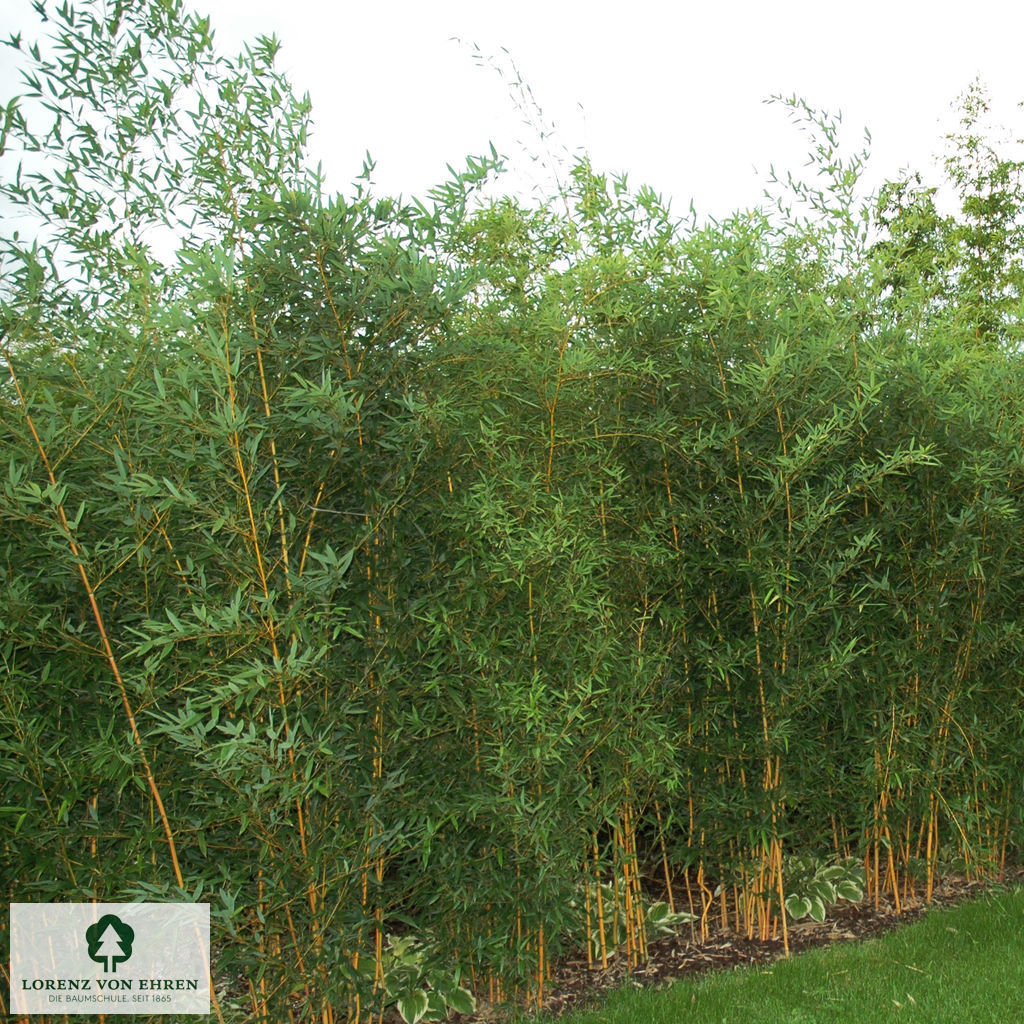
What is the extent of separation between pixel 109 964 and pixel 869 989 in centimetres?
243

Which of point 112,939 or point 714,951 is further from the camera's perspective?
point 714,951

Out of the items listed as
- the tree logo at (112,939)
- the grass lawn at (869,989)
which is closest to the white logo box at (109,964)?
the tree logo at (112,939)

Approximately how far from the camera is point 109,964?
9.10 feet

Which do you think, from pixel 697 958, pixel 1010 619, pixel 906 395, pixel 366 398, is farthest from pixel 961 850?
pixel 366 398

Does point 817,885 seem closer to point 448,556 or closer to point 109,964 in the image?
point 448,556

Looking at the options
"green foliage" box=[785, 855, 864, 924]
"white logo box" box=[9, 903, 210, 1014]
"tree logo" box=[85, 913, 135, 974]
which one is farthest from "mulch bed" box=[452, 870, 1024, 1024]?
"tree logo" box=[85, 913, 135, 974]

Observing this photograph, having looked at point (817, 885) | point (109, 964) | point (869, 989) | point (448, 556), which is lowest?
point (869, 989)

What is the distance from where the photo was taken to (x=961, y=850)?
453 centimetres

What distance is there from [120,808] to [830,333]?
268 cm

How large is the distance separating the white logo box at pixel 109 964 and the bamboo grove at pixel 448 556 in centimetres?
8

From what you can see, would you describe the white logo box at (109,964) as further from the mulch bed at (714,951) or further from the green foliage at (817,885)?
the green foliage at (817,885)

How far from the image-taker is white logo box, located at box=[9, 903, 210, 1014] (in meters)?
2.74

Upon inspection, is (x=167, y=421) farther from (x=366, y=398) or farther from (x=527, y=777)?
(x=527, y=777)

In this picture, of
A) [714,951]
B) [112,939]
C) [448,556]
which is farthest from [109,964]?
[714,951]
